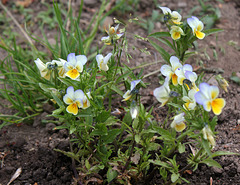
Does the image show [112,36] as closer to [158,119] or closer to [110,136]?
[110,136]

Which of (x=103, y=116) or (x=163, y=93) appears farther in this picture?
(x=103, y=116)

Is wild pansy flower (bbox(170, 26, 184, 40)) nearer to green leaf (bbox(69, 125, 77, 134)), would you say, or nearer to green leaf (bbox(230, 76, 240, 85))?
green leaf (bbox(69, 125, 77, 134))

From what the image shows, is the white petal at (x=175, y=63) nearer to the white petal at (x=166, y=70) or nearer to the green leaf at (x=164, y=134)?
the white petal at (x=166, y=70)

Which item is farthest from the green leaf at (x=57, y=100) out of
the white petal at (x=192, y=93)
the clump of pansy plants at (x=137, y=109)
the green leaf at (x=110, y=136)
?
the white petal at (x=192, y=93)

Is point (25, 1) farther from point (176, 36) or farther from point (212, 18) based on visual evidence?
point (176, 36)

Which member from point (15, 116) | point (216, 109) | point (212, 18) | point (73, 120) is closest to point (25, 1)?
point (15, 116)

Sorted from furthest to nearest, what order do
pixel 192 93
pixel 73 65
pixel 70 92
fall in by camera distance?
1. pixel 73 65
2. pixel 70 92
3. pixel 192 93

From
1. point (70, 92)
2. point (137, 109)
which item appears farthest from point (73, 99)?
point (137, 109)

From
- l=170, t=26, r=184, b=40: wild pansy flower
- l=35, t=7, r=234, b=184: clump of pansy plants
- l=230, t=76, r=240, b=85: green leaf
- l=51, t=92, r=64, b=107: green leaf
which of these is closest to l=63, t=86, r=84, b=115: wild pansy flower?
l=35, t=7, r=234, b=184: clump of pansy plants
